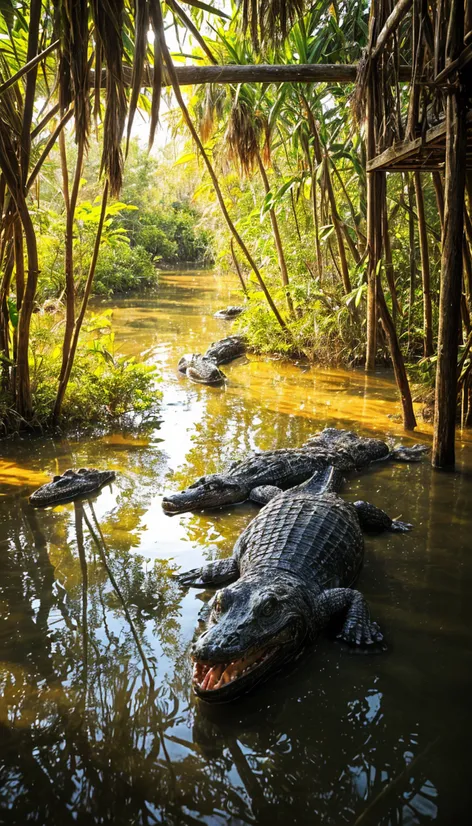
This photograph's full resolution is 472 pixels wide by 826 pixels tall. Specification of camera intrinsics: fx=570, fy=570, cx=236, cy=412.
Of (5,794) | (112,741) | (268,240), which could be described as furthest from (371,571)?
(268,240)

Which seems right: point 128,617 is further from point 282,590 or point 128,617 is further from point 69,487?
point 69,487

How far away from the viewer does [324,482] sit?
4523mm

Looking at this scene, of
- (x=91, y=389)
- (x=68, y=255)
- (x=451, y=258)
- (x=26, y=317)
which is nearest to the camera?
(x=451, y=258)

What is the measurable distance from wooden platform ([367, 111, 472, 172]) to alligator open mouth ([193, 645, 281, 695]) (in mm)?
3771

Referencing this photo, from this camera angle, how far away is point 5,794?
2057 millimetres

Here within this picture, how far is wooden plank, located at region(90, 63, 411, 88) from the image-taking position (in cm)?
554

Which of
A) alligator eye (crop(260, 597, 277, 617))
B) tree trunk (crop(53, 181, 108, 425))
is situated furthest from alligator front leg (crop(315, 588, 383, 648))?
tree trunk (crop(53, 181, 108, 425))

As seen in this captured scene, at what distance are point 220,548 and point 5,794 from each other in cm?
204

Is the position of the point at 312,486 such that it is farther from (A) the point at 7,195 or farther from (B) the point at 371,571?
(A) the point at 7,195

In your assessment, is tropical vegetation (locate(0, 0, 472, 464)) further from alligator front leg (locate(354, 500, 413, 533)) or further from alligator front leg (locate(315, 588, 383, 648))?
alligator front leg (locate(315, 588, 383, 648))

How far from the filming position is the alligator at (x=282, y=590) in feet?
8.10

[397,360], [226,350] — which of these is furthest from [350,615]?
[226,350]

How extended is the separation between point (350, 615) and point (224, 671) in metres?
0.79

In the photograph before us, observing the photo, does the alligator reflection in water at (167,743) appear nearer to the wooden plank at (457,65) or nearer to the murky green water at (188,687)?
the murky green water at (188,687)
